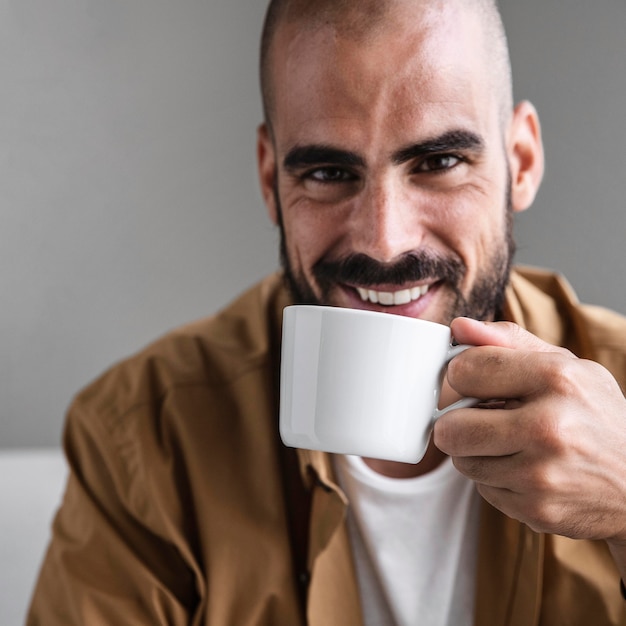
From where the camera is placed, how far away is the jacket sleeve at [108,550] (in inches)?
48.1

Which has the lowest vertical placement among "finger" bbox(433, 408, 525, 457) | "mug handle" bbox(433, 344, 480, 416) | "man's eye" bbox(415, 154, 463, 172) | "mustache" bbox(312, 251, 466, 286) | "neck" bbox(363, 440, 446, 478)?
"neck" bbox(363, 440, 446, 478)

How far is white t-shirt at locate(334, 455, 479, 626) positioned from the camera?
→ 1.25m

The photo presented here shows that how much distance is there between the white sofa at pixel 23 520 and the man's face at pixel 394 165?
0.65 metres

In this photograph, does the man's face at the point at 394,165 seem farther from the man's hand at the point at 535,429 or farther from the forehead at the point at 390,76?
the man's hand at the point at 535,429

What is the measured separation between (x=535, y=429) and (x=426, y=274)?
37cm

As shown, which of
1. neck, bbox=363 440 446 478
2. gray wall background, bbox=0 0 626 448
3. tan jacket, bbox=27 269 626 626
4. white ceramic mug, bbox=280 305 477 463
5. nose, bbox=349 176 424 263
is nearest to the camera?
white ceramic mug, bbox=280 305 477 463

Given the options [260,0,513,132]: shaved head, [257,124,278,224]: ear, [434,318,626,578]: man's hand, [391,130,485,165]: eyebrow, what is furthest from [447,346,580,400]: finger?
[257,124,278,224]: ear

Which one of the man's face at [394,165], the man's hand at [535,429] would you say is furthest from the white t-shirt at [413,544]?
the man's hand at [535,429]

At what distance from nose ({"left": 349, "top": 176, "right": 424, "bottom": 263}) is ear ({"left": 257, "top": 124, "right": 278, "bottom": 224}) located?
0.88 ft

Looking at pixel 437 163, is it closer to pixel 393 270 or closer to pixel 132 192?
pixel 393 270

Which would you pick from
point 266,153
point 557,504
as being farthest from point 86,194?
point 557,504

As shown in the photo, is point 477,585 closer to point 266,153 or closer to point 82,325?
point 266,153

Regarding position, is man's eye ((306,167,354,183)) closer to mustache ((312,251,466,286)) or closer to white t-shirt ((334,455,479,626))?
mustache ((312,251,466,286))

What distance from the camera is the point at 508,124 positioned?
1310mm
